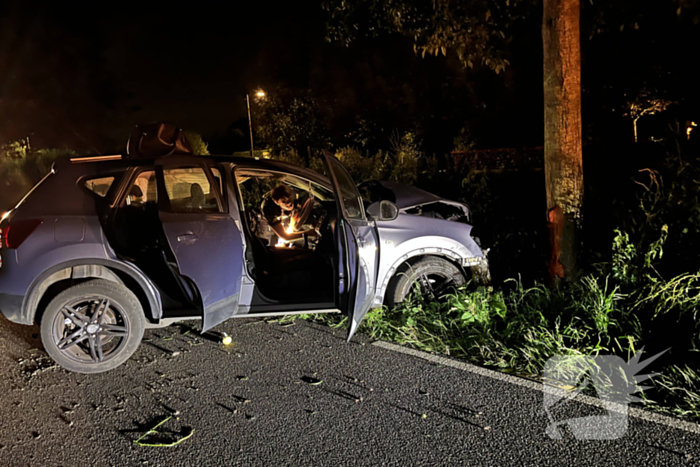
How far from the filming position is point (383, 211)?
4992 millimetres

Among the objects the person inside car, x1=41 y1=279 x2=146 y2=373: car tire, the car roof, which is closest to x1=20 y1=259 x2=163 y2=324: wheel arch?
x1=41 y1=279 x2=146 y2=373: car tire

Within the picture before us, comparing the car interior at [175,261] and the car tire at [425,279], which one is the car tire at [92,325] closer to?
the car interior at [175,261]

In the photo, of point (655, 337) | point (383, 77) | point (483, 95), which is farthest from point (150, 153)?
point (383, 77)

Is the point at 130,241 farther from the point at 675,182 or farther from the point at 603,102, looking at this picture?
the point at 603,102

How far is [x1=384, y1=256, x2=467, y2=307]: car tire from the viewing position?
533 cm

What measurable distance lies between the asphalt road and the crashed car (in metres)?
0.38

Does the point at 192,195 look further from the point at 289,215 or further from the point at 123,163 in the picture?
the point at 289,215

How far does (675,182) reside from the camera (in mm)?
4723

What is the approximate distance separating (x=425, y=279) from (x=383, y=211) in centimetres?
90

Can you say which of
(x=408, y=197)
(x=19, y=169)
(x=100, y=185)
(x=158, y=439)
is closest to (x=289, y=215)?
(x=408, y=197)

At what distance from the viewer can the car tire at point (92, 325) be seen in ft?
14.8

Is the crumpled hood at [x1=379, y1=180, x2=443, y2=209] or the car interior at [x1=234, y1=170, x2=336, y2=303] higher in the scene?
the crumpled hood at [x1=379, y1=180, x2=443, y2=209]

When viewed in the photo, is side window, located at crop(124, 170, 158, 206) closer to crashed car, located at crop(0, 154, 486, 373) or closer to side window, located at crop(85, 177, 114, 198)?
crashed car, located at crop(0, 154, 486, 373)

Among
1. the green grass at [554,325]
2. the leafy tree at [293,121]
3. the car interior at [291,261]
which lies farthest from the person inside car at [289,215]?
the leafy tree at [293,121]
